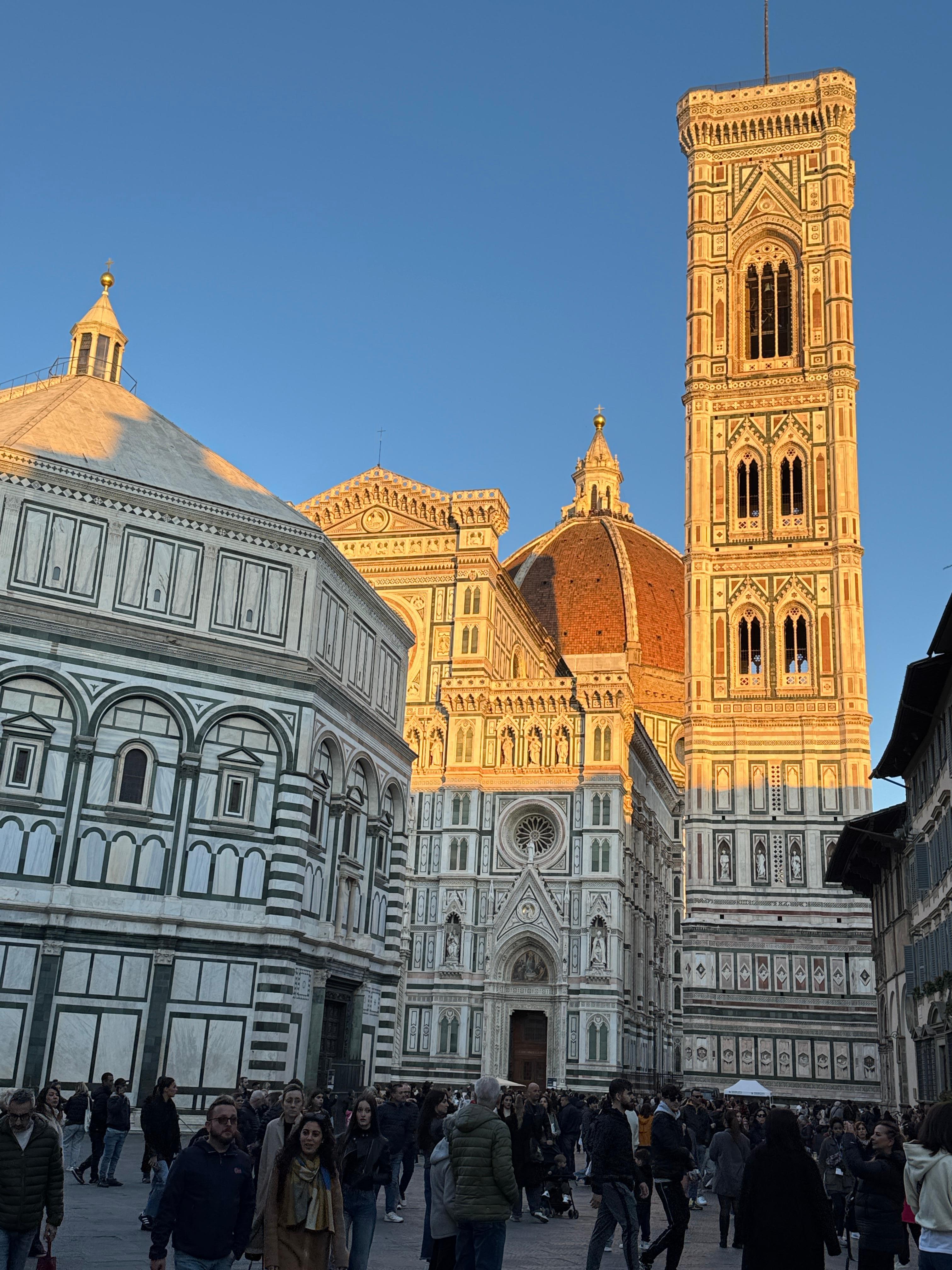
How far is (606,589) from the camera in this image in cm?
9794

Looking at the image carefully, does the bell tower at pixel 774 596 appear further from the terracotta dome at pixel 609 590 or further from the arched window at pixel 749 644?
the terracotta dome at pixel 609 590

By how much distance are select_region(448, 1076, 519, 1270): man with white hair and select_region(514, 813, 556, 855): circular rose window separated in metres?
44.0

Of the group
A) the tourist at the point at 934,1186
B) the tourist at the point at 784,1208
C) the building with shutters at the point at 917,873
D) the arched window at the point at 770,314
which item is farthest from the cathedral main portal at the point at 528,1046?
the tourist at the point at 934,1186

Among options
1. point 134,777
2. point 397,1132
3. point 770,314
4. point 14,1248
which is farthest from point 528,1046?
point 14,1248

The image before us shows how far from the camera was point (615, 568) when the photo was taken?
9950 centimetres

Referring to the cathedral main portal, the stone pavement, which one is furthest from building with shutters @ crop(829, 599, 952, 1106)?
the cathedral main portal

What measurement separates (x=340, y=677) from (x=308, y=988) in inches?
276

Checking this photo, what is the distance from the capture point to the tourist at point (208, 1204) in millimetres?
7332

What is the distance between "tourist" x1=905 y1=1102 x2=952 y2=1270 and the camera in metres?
6.77

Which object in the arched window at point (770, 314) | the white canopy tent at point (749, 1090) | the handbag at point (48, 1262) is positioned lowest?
the handbag at point (48, 1262)

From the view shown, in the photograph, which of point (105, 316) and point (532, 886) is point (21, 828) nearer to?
point (105, 316)

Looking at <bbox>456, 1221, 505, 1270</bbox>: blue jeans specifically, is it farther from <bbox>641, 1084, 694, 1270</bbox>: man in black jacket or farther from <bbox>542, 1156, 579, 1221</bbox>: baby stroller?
<bbox>542, 1156, 579, 1221</bbox>: baby stroller

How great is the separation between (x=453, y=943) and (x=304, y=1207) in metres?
44.7

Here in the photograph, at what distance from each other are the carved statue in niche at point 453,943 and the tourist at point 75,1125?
111 ft
